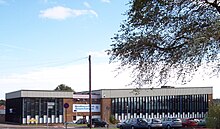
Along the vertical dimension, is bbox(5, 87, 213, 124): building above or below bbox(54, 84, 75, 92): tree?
below

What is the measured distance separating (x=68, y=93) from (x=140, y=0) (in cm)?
7503

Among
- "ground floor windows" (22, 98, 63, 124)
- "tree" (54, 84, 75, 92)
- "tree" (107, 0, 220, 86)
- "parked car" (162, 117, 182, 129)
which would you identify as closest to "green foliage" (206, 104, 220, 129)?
"parked car" (162, 117, 182, 129)

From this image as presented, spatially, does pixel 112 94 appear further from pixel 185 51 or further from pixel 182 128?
pixel 185 51

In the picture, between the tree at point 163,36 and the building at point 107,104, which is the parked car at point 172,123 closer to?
the building at point 107,104

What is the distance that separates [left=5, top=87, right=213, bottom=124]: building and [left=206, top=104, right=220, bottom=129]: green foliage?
135 feet

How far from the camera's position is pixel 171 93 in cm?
9600

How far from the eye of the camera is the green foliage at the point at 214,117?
115 ft

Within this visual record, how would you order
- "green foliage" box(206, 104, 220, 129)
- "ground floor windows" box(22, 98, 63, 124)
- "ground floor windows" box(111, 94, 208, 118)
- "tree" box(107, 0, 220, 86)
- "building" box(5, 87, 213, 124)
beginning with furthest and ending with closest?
"ground floor windows" box(111, 94, 208, 118)
"building" box(5, 87, 213, 124)
"ground floor windows" box(22, 98, 63, 124)
"green foliage" box(206, 104, 220, 129)
"tree" box(107, 0, 220, 86)

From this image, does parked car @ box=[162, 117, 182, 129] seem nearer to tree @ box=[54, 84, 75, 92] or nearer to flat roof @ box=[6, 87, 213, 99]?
flat roof @ box=[6, 87, 213, 99]

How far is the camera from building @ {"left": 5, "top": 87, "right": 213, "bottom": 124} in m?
82.8

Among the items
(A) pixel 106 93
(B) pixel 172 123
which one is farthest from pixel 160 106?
(B) pixel 172 123

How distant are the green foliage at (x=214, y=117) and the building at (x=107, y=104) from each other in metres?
41.1

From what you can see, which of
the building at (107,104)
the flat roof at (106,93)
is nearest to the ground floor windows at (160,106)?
the building at (107,104)

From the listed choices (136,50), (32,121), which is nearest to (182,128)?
(32,121)
